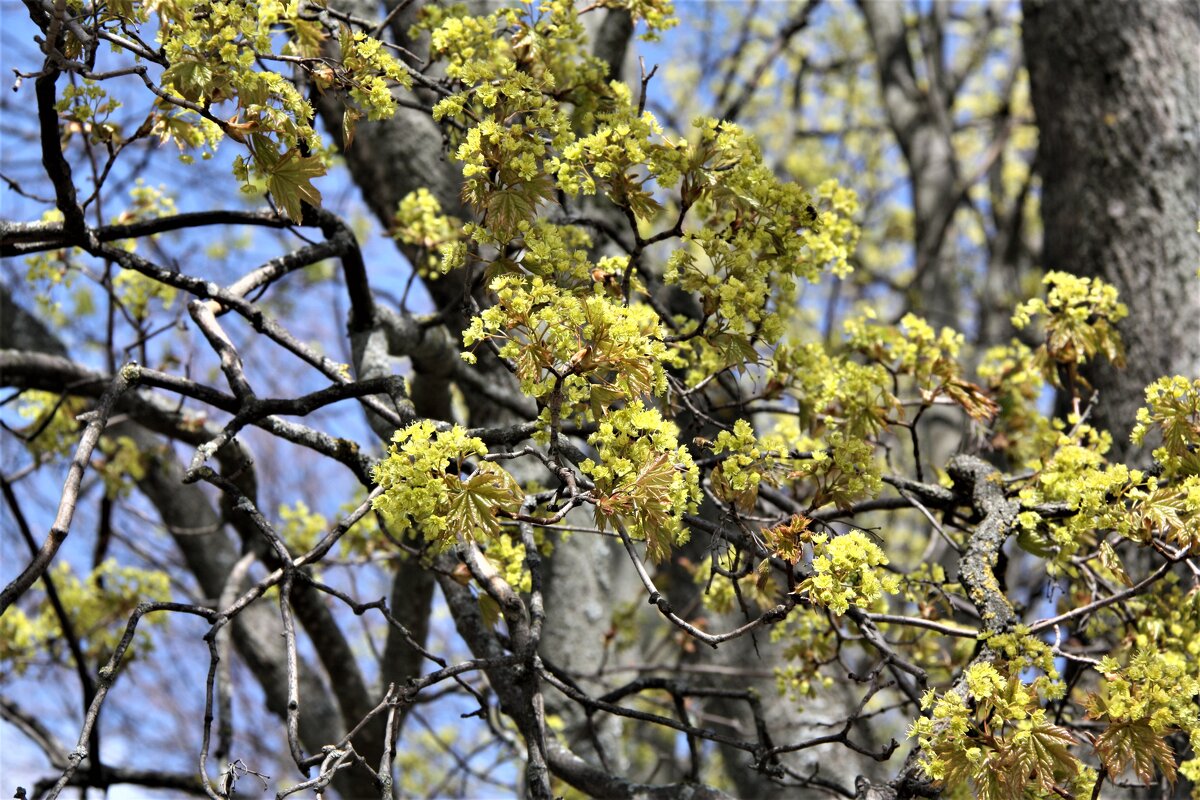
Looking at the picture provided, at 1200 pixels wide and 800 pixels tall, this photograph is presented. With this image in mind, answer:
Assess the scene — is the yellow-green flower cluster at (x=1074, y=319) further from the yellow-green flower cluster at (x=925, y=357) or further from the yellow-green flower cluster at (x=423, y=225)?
the yellow-green flower cluster at (x=423, y=225)

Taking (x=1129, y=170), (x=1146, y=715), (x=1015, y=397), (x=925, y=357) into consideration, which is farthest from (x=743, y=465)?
(x=1129, y=170)

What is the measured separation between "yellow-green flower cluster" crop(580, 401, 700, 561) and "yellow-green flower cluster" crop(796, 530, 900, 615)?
0.25 metres

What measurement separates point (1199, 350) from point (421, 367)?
8.68ft

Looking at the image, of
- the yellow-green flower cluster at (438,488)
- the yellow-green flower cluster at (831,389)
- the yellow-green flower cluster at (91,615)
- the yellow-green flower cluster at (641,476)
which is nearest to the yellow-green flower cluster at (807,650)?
the yellow-green flower cluster at (831,389)

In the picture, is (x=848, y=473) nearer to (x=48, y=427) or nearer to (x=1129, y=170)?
(x=1129, y=170)

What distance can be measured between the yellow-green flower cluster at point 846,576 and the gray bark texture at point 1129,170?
2167 millimetres

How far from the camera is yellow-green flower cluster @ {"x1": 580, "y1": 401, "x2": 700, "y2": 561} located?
177 centimetres

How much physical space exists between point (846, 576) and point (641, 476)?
1.40ft

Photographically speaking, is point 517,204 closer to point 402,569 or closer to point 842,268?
point 842,268

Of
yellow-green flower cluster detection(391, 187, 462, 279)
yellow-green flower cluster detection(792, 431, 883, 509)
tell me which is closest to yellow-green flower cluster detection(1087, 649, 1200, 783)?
yellow-green flower cluster detection(792, 431, 883, 509)

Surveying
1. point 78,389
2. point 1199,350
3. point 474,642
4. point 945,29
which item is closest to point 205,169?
point 78,389

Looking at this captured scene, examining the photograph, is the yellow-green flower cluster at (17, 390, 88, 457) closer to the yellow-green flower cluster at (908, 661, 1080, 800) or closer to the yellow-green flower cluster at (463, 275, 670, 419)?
the yellow-green flower cluster at (463, 275, 670, 419)

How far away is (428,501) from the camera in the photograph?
1.76 m

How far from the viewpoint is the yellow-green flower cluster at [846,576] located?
6.09ft
